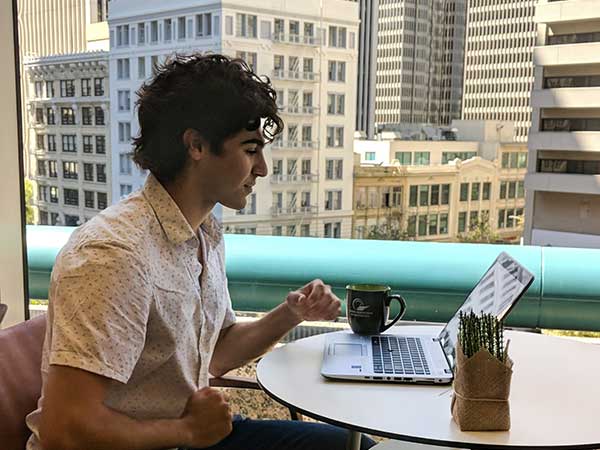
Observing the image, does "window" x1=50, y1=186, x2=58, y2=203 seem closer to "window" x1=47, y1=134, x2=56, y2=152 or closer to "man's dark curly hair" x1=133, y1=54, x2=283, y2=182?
"window" x1=47, y1=134, x2=56, y2=152

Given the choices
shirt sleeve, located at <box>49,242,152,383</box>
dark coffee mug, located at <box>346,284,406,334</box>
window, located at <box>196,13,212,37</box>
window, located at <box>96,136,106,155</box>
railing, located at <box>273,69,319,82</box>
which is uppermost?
window, located at <box>196,13,212,37</box>

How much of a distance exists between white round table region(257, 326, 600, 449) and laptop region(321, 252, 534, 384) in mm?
23

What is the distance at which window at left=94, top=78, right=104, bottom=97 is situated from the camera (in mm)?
3340

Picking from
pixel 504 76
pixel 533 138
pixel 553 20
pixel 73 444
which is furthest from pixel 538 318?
pixel 73 444

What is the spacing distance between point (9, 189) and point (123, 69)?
3.01 feet

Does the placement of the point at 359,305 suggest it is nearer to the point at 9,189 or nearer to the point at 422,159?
the point at 9,189

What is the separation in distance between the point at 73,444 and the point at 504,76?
2.90 m

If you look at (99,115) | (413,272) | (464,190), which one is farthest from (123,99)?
(464,190)

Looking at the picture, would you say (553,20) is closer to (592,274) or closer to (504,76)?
(504,76)

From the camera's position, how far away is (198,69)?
1.19 metres

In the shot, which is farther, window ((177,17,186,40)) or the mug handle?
window ((177,17,186,40))

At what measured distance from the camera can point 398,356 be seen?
1.32 meters

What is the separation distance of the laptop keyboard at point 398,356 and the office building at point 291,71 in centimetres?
177

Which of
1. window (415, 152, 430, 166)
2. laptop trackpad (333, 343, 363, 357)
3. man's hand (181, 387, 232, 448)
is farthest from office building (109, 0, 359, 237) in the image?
man's hand (181, 387, 232, 448)
